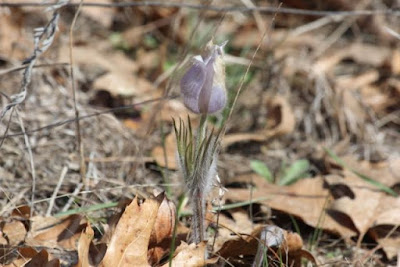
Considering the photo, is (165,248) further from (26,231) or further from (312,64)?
(312,64)

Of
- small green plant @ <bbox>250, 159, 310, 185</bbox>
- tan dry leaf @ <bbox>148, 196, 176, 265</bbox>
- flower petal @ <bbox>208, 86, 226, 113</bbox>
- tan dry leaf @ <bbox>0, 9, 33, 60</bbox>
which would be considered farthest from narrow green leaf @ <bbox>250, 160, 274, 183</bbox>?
tan dry leaf @ <bbox>0, 9, 33, 60</bbox>

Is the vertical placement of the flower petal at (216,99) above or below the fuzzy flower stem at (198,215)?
above

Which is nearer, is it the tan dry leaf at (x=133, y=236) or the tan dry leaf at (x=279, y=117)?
the tan dry leaf at (x=133, y=236)

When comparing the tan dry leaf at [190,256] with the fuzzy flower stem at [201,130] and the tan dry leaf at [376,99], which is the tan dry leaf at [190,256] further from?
the tan dry leaf at [376,99]

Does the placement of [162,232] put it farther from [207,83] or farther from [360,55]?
[360,55]

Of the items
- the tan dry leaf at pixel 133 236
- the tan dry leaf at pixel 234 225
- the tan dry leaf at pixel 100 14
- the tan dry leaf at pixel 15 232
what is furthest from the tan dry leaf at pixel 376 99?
the tan dry leaf at pixel 15 232

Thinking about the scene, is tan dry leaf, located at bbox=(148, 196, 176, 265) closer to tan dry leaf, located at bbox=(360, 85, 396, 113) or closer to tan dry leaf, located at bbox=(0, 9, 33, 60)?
tan dry leaf, located at bbox=(0, 9, 33, 60)

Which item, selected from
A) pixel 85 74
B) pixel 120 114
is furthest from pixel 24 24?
pixel 120 114

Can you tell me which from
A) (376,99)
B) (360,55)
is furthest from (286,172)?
(360,55)
